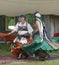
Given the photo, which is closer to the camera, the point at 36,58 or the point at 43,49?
the point at 43,49

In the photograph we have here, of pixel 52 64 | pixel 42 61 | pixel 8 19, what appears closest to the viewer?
pixel 52 64

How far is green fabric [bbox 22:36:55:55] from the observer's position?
11.9m

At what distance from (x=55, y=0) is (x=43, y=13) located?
38.6 inches

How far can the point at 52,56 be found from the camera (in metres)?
13.4

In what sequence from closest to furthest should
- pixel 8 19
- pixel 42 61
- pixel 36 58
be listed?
pixel 42 61 → pixel 36 58 → pixel 8 19

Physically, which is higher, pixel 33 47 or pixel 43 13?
pixel 43 13

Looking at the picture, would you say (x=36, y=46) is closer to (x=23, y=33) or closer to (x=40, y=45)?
(x=40, y=45)

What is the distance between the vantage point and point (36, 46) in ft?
39.4

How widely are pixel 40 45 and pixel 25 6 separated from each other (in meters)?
3.42

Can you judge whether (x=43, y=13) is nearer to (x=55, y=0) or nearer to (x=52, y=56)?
(x=55, y=0)

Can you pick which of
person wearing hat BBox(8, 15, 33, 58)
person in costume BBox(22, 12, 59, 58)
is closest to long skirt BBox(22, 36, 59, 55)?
person in costume BBox(22, 12, 59, 58)

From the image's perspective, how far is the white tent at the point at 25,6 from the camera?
1477cm

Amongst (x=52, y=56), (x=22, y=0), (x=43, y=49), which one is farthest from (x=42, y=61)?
(x=22, y=0)

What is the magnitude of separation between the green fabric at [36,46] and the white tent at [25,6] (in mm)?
2993
